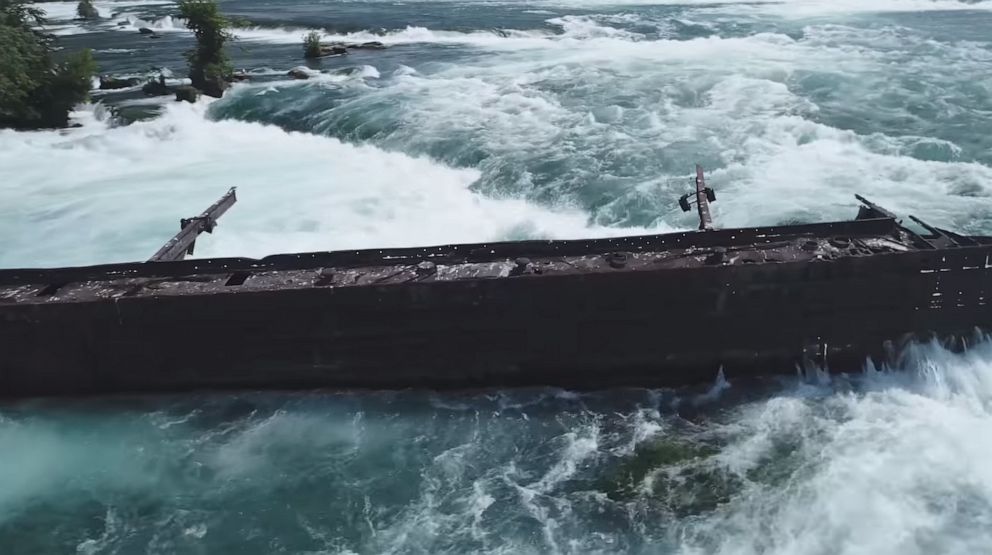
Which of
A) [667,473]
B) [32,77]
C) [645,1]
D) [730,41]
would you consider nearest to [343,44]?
[32,77]

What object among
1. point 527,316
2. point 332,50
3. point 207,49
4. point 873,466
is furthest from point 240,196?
point 332,50

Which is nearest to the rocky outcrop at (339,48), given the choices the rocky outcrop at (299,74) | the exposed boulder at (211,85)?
the rocky outcrop at (299,74)

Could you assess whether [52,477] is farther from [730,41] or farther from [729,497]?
[730,41]

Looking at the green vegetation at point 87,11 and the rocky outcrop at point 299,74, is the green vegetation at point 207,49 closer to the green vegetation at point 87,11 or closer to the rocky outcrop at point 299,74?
the rocky outcrop at point 299,74

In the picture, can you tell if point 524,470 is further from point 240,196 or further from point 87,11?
point 87,11

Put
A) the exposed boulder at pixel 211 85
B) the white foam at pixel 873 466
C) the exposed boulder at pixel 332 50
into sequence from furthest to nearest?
the exposed boulder at pixel 332 50
the exposed boulder at pixel 211 85
the white foam at pixel 873 466
